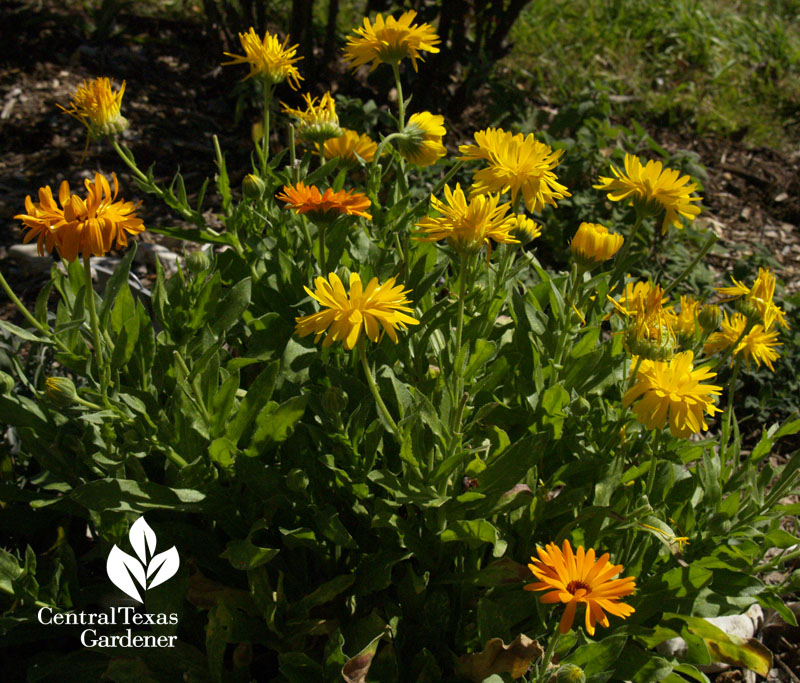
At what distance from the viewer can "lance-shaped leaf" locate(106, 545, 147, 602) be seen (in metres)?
1.82

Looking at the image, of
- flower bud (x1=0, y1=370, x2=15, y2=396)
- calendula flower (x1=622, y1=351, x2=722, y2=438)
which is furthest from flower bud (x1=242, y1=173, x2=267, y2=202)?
calendula flower (x1=622, y1=351, x2=722, y2=438)

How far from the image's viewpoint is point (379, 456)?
1.96 meters

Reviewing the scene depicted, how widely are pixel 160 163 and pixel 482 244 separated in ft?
10.6

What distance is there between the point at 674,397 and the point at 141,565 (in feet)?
4.24

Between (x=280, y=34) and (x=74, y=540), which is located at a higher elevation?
(x=280, y=34)

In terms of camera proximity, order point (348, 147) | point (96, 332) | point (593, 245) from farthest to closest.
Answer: point (348, 147), point (593, 245), point (96, 332)

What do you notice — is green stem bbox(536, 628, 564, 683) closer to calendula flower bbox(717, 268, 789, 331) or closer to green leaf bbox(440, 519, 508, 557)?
green leaf bbox(440, 519, 508, 557)

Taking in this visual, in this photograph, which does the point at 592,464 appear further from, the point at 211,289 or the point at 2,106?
the point at 2,106

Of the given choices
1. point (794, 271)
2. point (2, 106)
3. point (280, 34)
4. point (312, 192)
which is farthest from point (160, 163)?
point (794, 271)

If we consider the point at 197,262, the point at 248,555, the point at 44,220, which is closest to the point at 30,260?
the point at 197,262

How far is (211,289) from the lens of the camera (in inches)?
82.3

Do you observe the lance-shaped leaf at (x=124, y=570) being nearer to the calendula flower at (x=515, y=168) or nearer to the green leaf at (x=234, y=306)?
the green leaf at (x=234, y=306)

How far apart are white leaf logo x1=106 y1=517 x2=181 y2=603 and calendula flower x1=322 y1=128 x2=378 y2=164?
45.6 inches

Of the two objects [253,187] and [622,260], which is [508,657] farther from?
[253,187]
